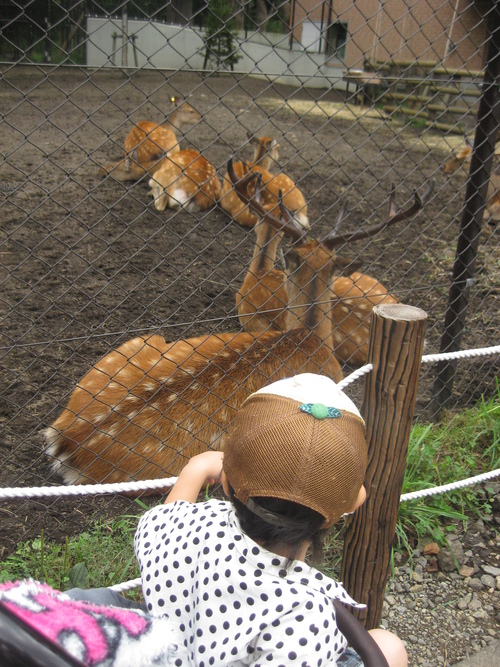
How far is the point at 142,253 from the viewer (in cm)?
578

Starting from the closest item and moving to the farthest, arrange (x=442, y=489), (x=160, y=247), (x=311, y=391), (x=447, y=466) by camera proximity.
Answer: (x=311, y=391) → (x=442, y=489) → (x=447, y=466) → (x=160, y=247)

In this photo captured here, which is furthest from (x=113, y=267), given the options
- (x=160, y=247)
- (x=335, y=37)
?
(x=335, y=37)

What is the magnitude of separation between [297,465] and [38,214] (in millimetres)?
5579

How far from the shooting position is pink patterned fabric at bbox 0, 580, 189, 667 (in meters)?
1.00

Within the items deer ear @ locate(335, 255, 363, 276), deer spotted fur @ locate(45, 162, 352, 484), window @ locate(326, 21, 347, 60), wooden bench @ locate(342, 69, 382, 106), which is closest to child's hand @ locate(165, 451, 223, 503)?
deer spotted fur @ locate(45, 162, 352, 484)

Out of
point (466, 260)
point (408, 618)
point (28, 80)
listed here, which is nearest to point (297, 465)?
point (408, 618)

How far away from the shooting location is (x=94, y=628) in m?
1.04

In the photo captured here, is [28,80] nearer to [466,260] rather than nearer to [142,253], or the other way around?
[142,253]

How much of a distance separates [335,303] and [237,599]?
342 centimetres

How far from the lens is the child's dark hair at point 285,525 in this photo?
121 centimetres

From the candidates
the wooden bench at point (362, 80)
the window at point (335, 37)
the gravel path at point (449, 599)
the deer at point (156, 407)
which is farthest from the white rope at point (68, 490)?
the window at point (335, 37)

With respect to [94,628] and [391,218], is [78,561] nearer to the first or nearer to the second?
[94,628]

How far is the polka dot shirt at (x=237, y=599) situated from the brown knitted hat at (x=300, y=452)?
0.12 metres

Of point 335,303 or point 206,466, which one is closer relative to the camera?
point 206,466
